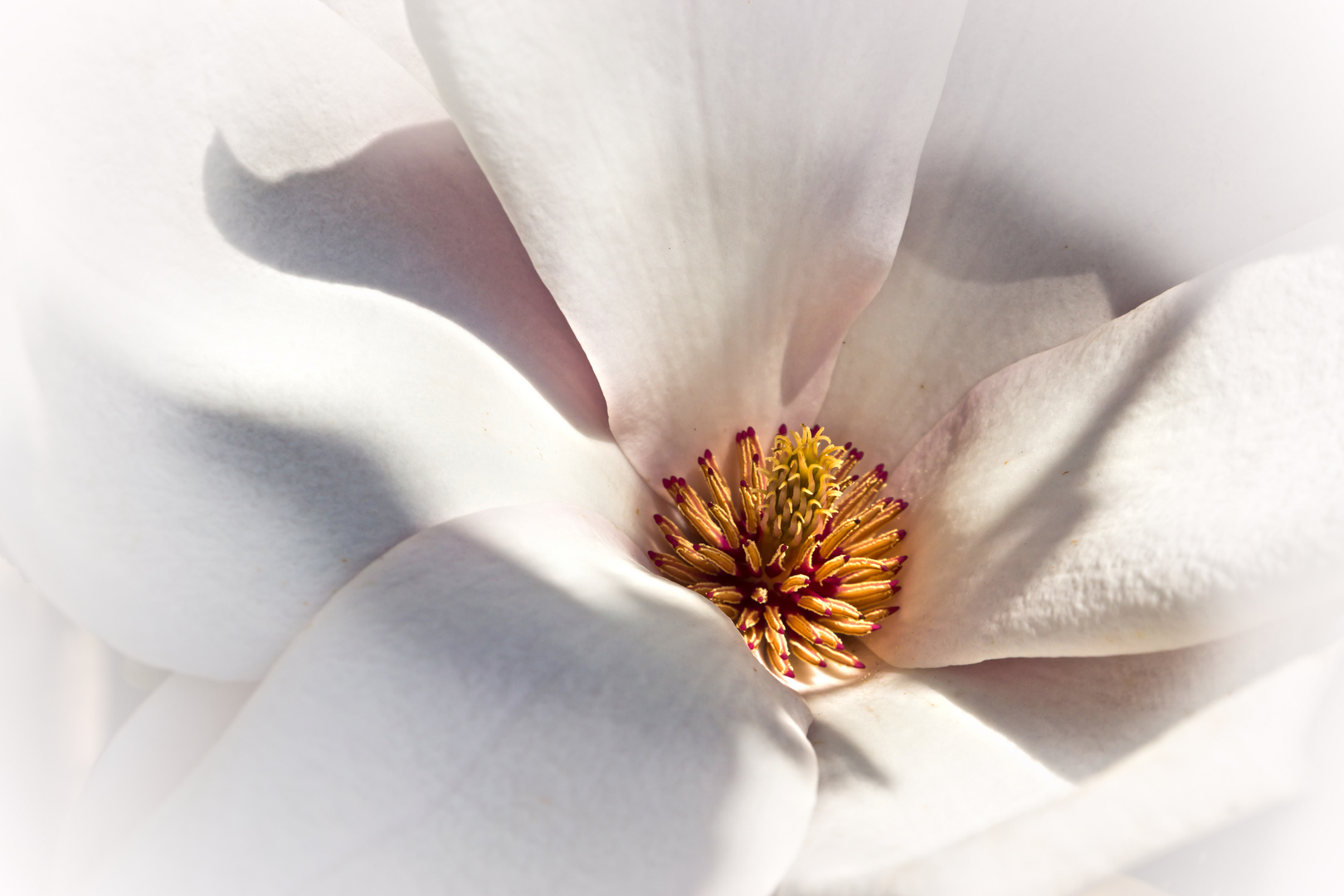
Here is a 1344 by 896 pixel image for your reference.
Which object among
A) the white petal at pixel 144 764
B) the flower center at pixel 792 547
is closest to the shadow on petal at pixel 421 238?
the flower center at pixel 792 547

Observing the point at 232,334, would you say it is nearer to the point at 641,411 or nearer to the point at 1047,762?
the point at 641,411

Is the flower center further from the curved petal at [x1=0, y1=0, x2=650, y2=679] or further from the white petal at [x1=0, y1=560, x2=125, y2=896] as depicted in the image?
the white petal at [x1=0, y1=560, x2=125, y2=896]

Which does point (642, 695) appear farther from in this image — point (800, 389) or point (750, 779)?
point (800, 389)

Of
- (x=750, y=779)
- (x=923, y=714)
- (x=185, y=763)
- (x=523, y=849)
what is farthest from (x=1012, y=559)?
(x=185, y=763)

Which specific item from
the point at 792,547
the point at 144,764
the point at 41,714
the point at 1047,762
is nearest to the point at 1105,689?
the point at 1047,762

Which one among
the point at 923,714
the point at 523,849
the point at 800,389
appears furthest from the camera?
the point at 800,389

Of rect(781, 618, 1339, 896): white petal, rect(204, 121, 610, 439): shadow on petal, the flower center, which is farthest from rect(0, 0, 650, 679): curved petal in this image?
rect(781, 618, 1339, 896): white petal
